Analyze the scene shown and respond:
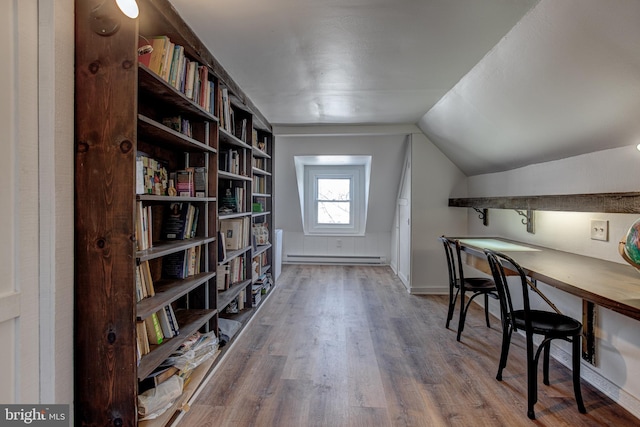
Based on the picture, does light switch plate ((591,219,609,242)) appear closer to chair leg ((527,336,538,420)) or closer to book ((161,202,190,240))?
chair leg ((527,336,538,420))

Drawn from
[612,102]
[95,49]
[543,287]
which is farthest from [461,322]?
[95,49]

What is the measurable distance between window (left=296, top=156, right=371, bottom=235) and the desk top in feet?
10.4

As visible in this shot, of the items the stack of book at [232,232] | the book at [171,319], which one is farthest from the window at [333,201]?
the book at [171,319]

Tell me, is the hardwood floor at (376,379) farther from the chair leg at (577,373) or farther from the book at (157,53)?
the book at (157,53)

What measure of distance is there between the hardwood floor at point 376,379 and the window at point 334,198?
2.45 meters

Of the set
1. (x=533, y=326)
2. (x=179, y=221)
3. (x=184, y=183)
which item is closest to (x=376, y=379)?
(x=533, y=326)

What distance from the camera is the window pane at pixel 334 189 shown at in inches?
217

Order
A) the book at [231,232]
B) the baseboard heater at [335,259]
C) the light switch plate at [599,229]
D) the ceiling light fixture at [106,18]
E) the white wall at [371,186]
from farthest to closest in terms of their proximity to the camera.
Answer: the baseboard heater at [335,259]
the white wall at [371,186]
the book at [231,232]
the light switch plate at [599,229]
the ceiling light fixture at [106,18]

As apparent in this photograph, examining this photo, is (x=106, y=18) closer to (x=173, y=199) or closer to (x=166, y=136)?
(x=166, y=136)

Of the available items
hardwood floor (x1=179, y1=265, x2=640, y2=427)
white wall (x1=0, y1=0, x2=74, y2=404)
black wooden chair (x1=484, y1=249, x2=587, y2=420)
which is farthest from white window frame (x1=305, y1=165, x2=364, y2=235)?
white wall (x1=0, y1=0, x2=74, y2=404)

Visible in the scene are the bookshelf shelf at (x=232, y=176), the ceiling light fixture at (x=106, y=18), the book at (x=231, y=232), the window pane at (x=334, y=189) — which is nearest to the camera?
the ceiling light fixture at (x=106, y=18)

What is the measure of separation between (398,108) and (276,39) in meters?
1.65

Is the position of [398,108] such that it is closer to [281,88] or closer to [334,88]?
[334,88]

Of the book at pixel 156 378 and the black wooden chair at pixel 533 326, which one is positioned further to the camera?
the black wooden chair at pixel 533 326
